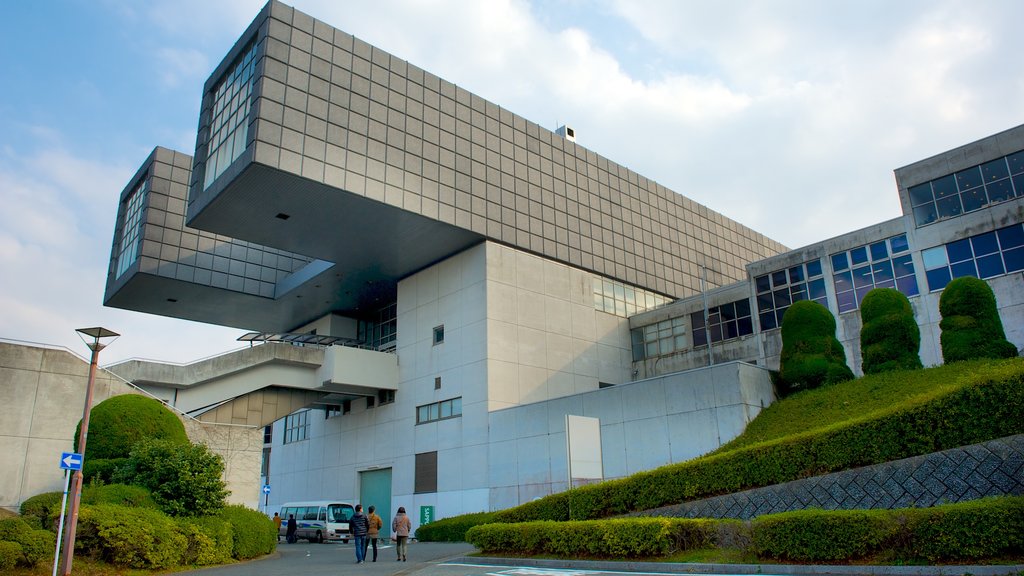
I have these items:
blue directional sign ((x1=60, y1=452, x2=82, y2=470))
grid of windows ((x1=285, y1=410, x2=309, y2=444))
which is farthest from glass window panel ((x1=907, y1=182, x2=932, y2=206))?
grid of windows ((x1=285, y1=410, x2=309, y2=444))

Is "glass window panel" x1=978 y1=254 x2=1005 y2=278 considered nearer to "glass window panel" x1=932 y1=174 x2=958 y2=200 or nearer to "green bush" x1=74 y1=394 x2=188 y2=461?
"glass window panel" x1=932 y1=174 x2=958 y2=200

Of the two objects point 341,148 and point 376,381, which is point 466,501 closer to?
point 376,381

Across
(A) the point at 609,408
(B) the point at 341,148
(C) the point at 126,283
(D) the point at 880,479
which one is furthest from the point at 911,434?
(C) the point at 126,283

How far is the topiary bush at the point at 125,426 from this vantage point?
77.0 ft

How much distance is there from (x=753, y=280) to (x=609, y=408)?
13287 mm

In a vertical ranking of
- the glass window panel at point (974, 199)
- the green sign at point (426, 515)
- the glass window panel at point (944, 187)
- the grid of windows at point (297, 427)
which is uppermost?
the glass window panel at point (944, 187)

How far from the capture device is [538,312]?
1558 inches

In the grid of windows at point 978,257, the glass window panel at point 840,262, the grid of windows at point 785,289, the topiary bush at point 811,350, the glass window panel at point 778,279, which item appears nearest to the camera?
the topiary bush at point 811,350

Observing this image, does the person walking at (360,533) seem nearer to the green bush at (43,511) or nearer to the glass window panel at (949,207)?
Answer: the green bush at (43,511)

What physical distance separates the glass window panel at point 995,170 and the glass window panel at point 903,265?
4.48 metres

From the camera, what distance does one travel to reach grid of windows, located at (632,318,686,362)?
43362 mm

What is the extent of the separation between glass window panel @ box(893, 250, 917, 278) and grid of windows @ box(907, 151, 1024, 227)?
171 centimetres

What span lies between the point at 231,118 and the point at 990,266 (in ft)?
110

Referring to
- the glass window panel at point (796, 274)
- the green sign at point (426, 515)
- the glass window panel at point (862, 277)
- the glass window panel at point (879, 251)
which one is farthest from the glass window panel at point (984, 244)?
the green sign at point (426, 515)
